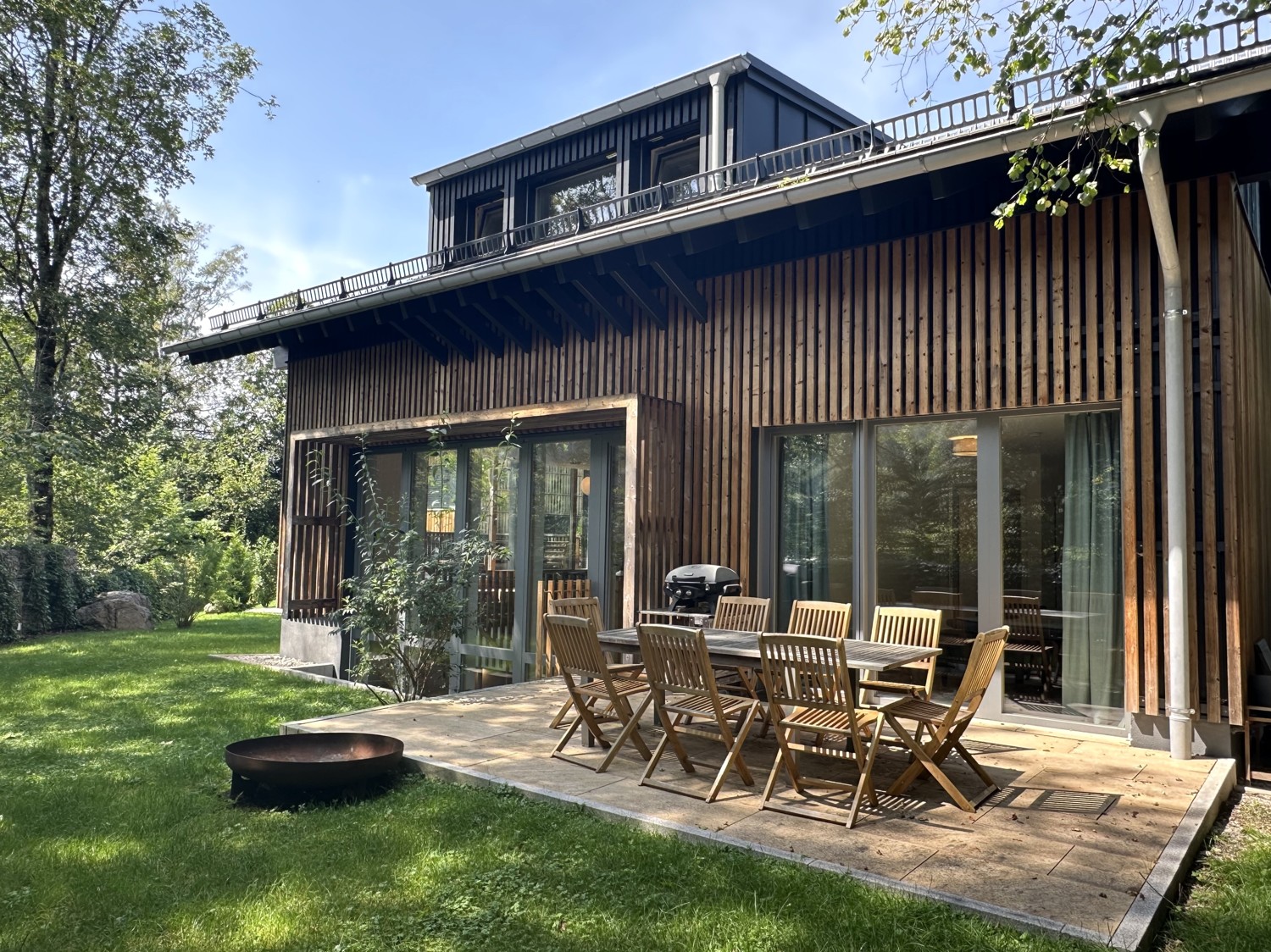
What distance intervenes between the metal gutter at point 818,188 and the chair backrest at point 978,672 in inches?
101

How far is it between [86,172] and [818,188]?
14.5 m

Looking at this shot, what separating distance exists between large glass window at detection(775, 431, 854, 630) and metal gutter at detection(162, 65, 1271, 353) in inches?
77.7

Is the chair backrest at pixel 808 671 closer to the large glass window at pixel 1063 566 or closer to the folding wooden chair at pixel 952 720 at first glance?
the folding wooden chair at pixel 952 720

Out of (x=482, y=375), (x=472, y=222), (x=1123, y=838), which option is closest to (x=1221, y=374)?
(x=1123, y=838)

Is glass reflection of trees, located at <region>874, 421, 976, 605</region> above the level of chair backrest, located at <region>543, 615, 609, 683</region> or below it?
above

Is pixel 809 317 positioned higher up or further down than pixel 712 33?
further down

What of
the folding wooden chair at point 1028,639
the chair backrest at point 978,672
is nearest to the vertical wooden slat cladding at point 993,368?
the folding wooden chair at point 1028,639

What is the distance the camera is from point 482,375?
31.2 feet

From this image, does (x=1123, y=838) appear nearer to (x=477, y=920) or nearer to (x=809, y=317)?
(x=477, y=920)

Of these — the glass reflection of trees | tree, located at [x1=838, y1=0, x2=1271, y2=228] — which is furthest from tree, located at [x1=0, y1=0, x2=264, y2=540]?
tree, located at [x1=838, y1=0, x2=1271, y2=228]

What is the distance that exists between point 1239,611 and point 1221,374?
1.41 m

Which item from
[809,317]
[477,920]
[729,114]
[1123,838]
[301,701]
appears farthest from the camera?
[729,114]

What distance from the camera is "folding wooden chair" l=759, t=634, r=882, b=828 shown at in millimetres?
3846

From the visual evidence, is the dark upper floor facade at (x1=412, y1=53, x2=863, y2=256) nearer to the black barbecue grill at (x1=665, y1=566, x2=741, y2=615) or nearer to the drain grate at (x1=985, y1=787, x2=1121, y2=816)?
the black barbecue grill at (x1=665, y1=566, x2=741, y2=615)
